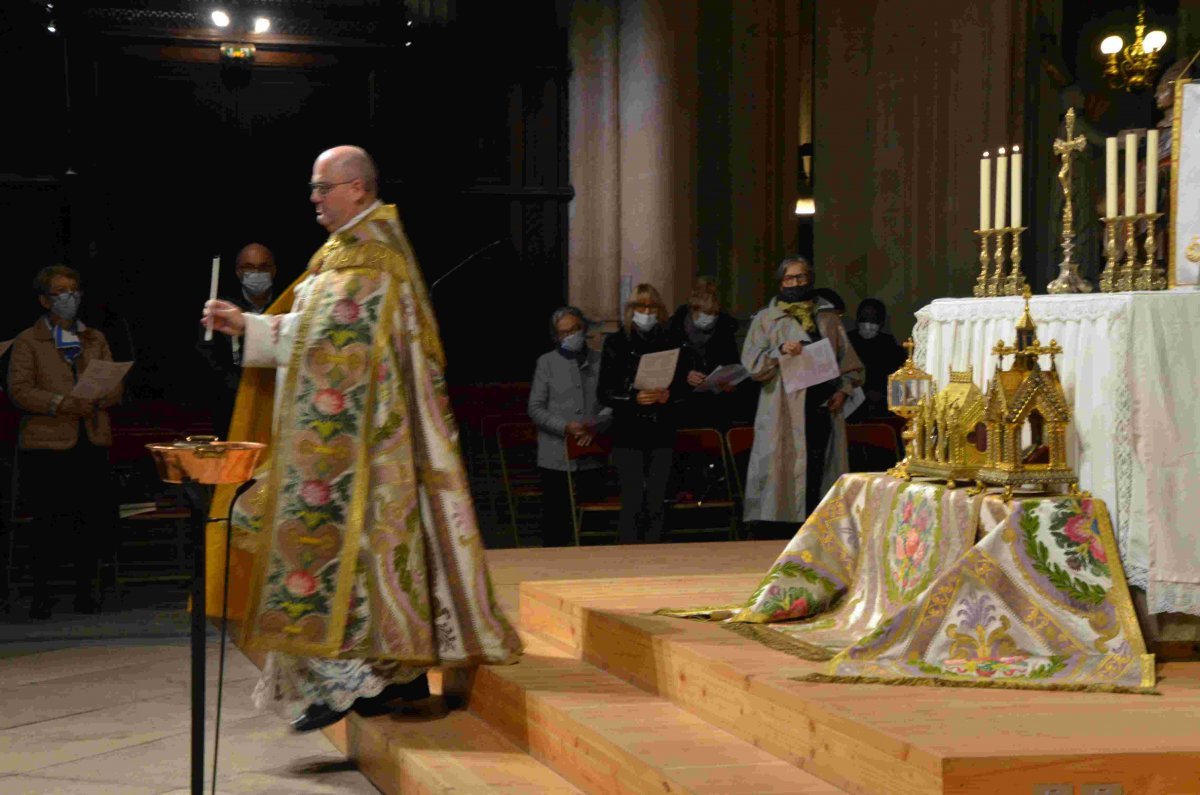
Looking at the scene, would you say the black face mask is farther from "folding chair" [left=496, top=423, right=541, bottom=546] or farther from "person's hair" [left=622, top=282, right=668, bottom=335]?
"folding chair" [left=496, top=423, right=541, bottom=546]

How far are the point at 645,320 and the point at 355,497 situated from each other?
11.9 feet

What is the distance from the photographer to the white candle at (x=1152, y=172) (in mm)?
4234

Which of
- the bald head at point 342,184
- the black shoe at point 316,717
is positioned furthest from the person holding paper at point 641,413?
the black shoe at point 316,717

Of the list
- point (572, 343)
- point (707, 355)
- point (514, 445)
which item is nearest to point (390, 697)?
point (572, 343)

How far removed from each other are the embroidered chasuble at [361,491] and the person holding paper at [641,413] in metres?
3.05

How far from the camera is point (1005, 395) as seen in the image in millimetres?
4184

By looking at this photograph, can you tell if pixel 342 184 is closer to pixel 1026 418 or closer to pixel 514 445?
pixel 1026 418

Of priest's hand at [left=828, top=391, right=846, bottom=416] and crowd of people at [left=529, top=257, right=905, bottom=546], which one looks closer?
crowd of people at [left=529, top=257, right=905, bottom=546]

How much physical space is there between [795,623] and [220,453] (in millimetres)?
1969

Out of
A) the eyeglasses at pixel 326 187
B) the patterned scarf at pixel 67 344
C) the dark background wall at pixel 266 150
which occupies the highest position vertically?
the dark background wall at pixel 266 150

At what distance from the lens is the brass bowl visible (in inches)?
138

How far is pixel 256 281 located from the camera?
693 centimetres

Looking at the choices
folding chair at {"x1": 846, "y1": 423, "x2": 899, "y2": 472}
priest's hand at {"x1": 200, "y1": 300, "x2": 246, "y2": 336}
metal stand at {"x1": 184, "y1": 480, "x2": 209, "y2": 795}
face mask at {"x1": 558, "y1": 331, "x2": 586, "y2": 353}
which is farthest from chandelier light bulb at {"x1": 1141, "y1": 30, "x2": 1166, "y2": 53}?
metal stand at {"x1": 184, "y1": 480, "x2": 209, "y2": 795}

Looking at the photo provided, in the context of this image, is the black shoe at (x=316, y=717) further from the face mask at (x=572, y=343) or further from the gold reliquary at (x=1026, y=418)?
the face mask at (x=572, y=343)
